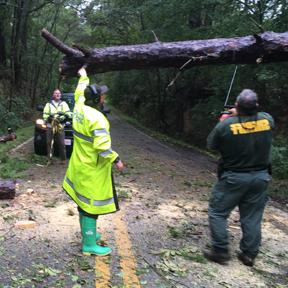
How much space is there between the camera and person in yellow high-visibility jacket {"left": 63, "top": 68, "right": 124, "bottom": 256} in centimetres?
520

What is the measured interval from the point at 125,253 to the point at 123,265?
0.38 m

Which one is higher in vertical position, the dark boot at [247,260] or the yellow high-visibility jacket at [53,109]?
the yellow high-visibility jacket at [53,109]

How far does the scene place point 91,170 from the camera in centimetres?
527

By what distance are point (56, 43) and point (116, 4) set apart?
21979 millimetres

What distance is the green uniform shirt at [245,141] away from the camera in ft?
17.6

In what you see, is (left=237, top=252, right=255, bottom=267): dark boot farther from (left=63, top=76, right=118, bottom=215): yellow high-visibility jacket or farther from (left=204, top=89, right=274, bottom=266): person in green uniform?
(left=63, top=76, right=118, bottom=215): yellow high-visibility jacket

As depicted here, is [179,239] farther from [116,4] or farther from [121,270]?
[116,4]

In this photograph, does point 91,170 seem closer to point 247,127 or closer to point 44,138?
point 247,127

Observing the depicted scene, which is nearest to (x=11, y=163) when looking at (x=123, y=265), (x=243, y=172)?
(x=123, y=265)

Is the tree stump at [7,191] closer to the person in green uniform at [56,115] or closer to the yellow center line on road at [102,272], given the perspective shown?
the yellow center line on road at [102,272]

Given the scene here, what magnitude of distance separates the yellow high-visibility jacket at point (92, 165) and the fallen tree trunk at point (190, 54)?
8.32 ft

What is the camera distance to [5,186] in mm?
7820

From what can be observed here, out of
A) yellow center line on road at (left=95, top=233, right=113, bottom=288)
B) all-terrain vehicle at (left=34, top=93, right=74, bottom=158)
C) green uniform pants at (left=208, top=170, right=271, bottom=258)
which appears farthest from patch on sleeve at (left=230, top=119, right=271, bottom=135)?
all-terrain vehicle at (left=34, top=93, right=74, bottom=158)

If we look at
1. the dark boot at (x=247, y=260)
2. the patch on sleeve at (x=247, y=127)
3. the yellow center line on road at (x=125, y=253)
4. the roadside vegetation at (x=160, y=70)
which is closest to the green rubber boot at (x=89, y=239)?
the yellow center line on road at (x=125, y=253)
